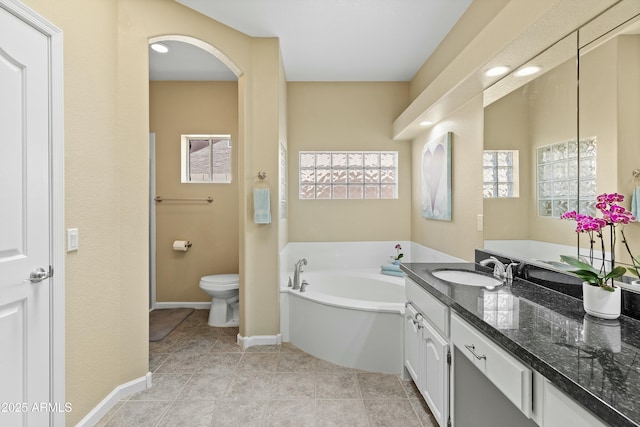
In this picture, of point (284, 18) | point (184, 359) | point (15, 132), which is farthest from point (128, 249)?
point (284, 18)

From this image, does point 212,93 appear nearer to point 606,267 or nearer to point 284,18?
point 284,18

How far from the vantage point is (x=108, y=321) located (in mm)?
1792

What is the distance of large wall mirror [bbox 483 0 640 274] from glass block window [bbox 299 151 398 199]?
5.11 feet

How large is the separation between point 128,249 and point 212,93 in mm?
2314

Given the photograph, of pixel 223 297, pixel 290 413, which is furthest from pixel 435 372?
pixel 223 297

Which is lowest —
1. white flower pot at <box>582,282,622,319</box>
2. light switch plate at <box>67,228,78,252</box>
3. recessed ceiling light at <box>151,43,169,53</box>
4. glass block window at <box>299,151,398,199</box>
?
white flower pot at <box>582,282,622,319</box>

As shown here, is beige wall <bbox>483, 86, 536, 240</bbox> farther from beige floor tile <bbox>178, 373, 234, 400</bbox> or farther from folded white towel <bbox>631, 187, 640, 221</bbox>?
beige floor tile <bbox>178, 373, 234, 400</bbox>

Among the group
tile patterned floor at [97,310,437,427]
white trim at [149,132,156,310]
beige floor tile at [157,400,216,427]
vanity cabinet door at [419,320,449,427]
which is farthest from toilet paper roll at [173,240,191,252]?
vanity cabinet door at [419,320,449,427]

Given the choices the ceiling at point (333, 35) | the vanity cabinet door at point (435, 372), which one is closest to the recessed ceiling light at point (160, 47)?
the ceiling at point (333, 35)

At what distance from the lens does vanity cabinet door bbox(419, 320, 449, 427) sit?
57.3 inches

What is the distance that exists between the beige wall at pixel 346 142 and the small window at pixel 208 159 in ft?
2.72

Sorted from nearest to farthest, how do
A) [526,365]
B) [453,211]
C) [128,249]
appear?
1. [526,365]
2. [128,249]
3. [453,211]

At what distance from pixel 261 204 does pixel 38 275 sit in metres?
1.47

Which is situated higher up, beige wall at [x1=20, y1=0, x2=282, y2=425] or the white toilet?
beige wall at [x1=20, y1=0, x2=282, y2=425]
